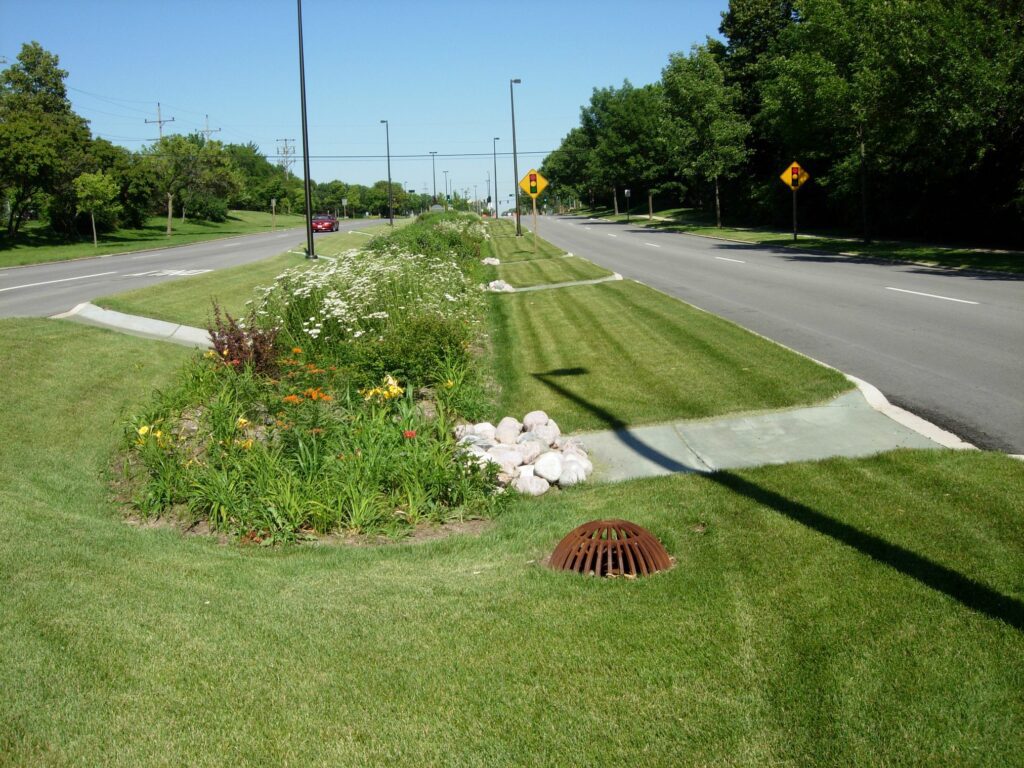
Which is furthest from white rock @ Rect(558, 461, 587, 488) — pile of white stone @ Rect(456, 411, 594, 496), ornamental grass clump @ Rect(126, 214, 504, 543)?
ornamental grass clump @ Rect(126, 214, 504, 543)

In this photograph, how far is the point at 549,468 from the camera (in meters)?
7.11

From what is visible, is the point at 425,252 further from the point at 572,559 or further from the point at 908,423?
the point at 572,559

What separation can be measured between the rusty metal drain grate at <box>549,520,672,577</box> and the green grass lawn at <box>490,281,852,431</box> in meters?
3.28

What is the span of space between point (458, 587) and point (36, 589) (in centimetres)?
216

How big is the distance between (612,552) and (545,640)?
1.07m

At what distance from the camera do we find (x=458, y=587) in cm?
493

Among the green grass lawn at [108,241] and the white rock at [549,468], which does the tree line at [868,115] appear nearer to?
the white rock at [549,468]

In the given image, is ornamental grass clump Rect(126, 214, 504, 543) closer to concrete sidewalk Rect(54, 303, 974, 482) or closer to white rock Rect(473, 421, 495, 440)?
white rock Rect(473, 421, 495, 440)

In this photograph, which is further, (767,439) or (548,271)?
(548,271)

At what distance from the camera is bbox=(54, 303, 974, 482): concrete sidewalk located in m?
7.21

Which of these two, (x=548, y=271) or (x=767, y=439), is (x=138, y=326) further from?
(x=548, y=271)

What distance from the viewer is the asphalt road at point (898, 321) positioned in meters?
8.52

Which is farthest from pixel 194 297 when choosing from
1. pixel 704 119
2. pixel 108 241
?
pixel 704 119

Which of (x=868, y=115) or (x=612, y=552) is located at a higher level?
(x=868, y=115)
